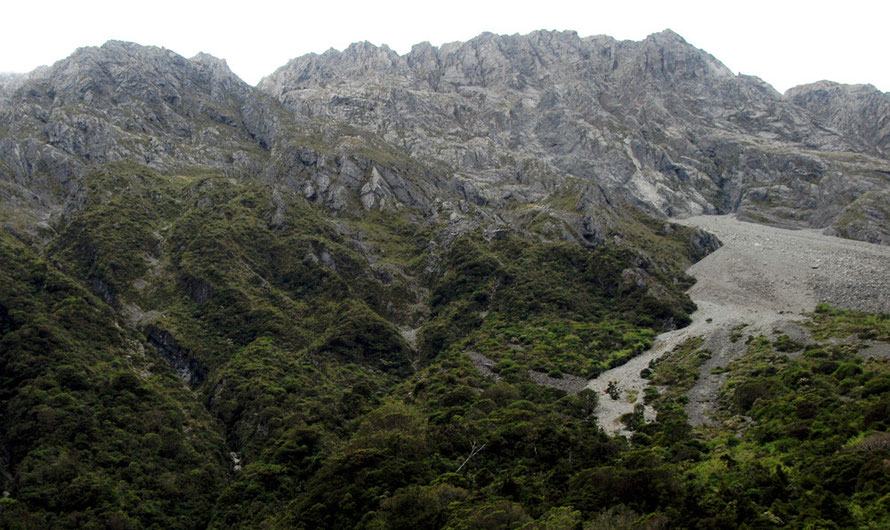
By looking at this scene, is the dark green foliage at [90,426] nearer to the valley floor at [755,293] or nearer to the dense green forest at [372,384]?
the dense green forest at [372,384]

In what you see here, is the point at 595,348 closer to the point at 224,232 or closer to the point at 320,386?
the point at 320,386

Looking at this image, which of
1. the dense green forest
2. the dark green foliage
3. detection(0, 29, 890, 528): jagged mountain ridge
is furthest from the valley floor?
the dark green foliage

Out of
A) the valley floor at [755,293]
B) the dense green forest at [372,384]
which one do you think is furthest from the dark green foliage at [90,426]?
the valley floor at [755,293]

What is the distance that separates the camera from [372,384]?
94.3m

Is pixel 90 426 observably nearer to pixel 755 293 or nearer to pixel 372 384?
pixel 372 384

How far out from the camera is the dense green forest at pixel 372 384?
45062 mm

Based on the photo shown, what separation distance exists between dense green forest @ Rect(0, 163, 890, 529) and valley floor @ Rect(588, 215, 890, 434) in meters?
2.59

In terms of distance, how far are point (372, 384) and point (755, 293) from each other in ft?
248

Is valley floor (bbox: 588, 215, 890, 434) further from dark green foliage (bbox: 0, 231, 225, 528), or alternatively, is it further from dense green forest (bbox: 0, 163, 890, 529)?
dark green foliage (bbox: 0, 231, 225, 528)

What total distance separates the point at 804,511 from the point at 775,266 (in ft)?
363

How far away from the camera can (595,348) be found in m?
97.1

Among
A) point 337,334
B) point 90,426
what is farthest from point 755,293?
point 90,426

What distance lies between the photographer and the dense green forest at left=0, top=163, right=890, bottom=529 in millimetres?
45062

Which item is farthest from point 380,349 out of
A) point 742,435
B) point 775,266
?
point 775,266
